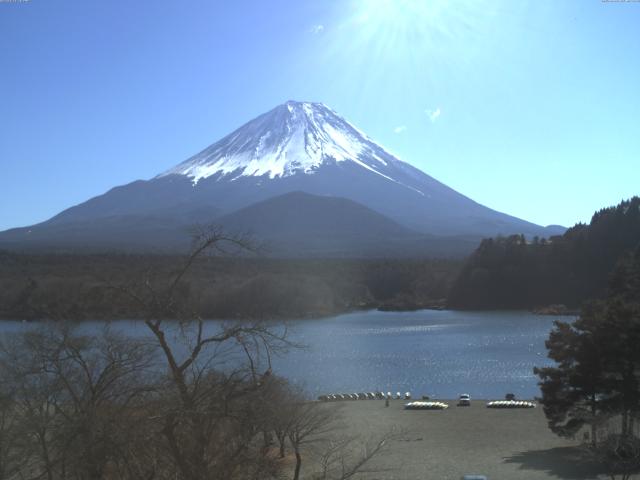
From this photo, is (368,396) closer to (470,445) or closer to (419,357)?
(470,445)

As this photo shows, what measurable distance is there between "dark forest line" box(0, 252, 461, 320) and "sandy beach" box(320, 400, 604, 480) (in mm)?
4237

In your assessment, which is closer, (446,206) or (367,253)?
(367,253)

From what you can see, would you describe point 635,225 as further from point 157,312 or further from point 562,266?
point 157,312

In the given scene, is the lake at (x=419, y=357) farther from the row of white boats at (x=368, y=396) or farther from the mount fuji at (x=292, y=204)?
the mount fuji at (x=292, y=204)

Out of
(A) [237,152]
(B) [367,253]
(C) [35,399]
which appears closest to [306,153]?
(A) [237,152]

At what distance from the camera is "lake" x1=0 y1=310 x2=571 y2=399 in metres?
17.9

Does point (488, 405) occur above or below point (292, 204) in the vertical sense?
below

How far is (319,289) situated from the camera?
41562 millimetres

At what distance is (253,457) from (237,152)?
9094 centimetres

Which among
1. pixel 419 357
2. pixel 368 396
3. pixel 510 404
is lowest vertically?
pixel 368 396

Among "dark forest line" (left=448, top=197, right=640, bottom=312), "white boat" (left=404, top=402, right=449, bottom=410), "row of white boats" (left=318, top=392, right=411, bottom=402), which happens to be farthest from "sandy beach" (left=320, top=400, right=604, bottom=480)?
"dark forest line" (left=448, top=197, right=640, bottom=312)

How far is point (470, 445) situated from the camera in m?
11.0

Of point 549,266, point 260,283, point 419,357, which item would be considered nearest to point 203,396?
point 419,357

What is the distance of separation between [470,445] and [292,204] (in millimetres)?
64485
